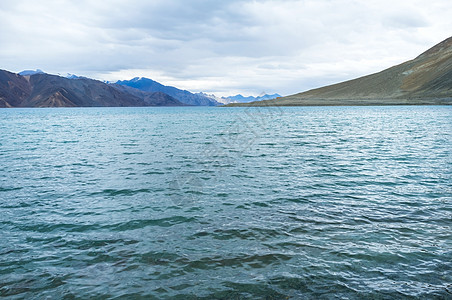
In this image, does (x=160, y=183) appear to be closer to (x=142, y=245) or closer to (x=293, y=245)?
(x=142, y=245)

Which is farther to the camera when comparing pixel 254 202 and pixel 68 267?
pixel 254 202

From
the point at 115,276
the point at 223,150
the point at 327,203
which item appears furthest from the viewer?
the point at 223,150

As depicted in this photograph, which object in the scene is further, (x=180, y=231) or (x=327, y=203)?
(x=327, y=203)

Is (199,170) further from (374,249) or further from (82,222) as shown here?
(374,249)

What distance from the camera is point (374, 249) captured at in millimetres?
9859

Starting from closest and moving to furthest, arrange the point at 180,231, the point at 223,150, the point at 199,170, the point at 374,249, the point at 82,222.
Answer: the point at 374,249 < the point at 180,231 < the point at 82,222 < the point at 199,170 < the point at 223,150

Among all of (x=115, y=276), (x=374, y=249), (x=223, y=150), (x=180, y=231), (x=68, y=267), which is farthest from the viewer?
(x=223, y=150)

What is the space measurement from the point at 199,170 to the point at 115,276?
1565cm

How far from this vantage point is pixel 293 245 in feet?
33.6

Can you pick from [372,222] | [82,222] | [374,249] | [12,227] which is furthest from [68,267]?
[372,222]

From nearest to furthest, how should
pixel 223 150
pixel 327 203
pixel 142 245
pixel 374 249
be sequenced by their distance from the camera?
pixel 374 249 < pixel 142 245 < pixel 327 203 < pixel 223 150

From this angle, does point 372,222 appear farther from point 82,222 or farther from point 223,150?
point 223,150

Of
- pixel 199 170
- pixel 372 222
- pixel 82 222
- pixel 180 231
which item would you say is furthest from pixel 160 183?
pixel 372 222

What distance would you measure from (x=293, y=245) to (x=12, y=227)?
11.4 meters
